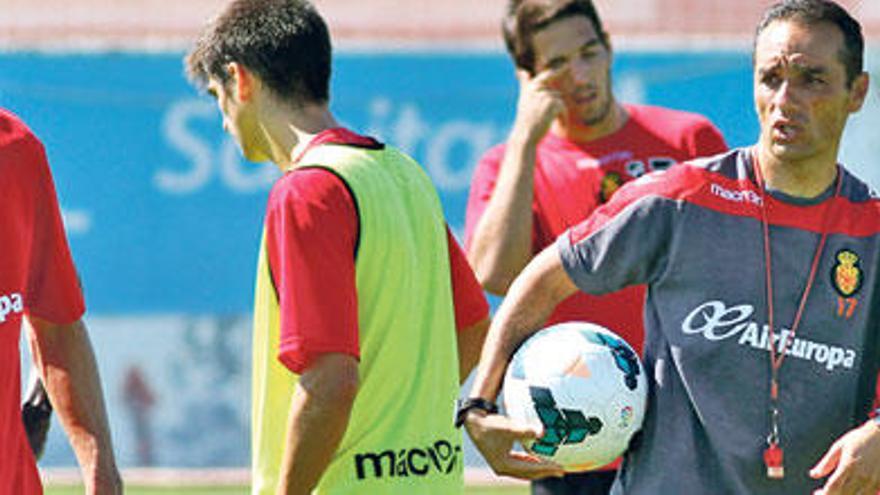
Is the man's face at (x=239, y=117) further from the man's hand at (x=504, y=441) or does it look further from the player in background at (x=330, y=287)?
the man's hand at (x=504, y=441)

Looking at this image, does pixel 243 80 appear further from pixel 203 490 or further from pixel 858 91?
pixel 203 490

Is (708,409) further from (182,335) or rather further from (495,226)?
(182,335)

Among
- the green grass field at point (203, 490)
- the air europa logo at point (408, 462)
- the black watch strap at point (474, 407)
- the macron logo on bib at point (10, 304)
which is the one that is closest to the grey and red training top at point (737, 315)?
the black watch strap at point (474, 407)

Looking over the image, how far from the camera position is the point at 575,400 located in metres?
4.52

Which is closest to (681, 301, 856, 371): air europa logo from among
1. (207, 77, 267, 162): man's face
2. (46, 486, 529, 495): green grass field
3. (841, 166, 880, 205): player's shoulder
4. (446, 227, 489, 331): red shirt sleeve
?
(841, 166, 880, 205): player's shoulder

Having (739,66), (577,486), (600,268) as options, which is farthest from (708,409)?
(739,66)

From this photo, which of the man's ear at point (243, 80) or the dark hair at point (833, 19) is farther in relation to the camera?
the man's ear at point (243, 80)

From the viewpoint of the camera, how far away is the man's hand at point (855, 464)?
4164 millimetres

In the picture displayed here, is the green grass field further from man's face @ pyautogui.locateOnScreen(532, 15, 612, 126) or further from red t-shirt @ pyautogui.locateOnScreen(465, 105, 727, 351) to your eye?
man's face @ pyautogui.locateOnScreen(532, 15, 612, 126)

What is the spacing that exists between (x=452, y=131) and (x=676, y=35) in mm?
1947

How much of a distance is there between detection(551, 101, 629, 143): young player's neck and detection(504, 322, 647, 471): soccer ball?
2.22m

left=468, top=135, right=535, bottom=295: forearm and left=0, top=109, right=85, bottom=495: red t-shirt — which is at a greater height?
left=0, top=109, right=85, bottom=495: red t-shirt

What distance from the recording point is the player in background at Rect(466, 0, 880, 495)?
435cm

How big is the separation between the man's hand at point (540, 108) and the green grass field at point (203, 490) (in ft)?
21.6
